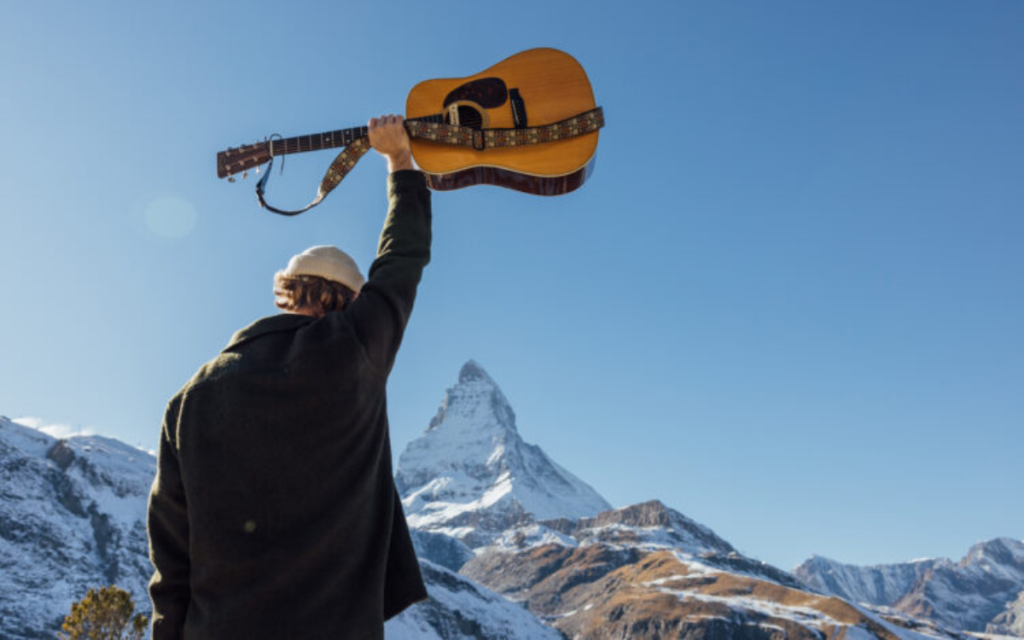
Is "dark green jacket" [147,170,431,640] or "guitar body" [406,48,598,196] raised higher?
"guitar body" [406,48,598,196]

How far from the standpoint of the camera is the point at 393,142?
10.8 ft

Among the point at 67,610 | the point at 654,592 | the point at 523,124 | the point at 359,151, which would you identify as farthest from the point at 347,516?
the point at 654,592

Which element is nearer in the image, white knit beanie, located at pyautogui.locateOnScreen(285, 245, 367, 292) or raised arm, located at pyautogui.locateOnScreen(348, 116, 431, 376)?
raised arm, located at pyautogui.locateOnScreen(348, 116, 431, 376)

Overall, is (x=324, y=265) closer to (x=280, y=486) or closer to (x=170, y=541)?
(x=280, y=486)

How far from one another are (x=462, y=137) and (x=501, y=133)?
9.3 inches

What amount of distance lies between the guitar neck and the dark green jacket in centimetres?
154

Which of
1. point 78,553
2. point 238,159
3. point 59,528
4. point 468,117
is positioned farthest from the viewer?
point 59,528

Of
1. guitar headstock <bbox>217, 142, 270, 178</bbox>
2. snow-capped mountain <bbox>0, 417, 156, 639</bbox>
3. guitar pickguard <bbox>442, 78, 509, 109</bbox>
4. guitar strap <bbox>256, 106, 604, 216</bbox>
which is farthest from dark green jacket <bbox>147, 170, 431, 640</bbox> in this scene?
snow-capped mountain <bbox>0, 417, 156, 639</bbox>

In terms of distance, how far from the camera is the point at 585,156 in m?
3.83

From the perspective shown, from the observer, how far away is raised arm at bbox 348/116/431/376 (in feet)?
8.05

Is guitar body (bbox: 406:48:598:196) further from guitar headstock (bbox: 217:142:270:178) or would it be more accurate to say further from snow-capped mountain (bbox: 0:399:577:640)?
snow-capped mountain (bbox: 0:399:577:640)

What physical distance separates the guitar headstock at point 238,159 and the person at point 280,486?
1.87 metres

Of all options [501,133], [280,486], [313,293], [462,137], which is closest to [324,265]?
[313,293]

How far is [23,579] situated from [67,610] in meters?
8.17
